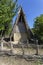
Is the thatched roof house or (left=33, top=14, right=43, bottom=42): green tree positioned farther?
the thatched roof house

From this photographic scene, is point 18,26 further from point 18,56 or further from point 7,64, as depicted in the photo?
point 7,64

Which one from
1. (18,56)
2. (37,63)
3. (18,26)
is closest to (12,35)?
(18,26)

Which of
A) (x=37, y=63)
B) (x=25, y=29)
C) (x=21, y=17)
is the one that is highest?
(x=21, y=17)

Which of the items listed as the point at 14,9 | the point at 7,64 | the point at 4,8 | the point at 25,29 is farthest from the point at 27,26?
the point at 7,64

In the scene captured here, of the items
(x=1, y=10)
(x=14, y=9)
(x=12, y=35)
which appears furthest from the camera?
(x=12, y=35)

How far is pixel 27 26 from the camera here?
2888cm

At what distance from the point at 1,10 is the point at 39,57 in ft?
23.9

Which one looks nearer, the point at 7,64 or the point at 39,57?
the point at 7,64

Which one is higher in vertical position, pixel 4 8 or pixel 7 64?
pixel 4 8

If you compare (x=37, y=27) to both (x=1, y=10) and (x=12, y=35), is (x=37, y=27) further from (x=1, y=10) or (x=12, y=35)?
(x=1, y=10)

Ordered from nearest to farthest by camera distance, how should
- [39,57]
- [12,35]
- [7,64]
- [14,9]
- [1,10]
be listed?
[7,64] < [39,57] < [1,10] < [14,9] < [12,35]

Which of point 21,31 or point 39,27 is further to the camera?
point 21,31

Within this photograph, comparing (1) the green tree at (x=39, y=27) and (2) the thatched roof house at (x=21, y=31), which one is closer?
(1) the green tree at (x=39, y=27)

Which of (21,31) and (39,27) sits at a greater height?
(39,27)
